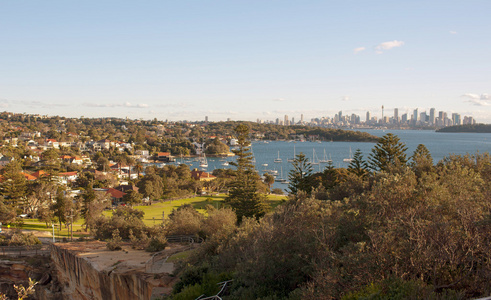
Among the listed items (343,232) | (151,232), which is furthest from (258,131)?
(343,232)

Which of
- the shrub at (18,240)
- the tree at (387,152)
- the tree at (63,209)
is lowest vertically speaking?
A: the shrub at (18,240)

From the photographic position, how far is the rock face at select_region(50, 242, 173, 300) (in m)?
10.7

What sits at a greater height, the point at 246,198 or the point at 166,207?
the point at 246,198

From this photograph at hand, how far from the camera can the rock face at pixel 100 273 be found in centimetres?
1068

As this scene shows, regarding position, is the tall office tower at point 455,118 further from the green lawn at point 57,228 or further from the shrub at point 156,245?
the shrub at point 156,245

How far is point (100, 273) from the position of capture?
12.1 metres

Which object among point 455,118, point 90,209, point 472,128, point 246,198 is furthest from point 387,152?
point 455,118

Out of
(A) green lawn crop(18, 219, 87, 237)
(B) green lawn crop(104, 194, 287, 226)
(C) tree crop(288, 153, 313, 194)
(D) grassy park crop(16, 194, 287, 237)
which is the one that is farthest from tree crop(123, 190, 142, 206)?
(C) tree crop(288, 153, 313, 194)

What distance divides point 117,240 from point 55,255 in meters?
3.35

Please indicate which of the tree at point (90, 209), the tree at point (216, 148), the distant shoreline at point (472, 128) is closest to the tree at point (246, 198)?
the tree at point (90, 209)

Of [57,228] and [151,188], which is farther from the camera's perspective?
[151,188]

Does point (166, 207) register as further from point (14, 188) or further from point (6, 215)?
point (14, 188)

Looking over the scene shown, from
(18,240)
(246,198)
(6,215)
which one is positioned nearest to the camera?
(18,240)

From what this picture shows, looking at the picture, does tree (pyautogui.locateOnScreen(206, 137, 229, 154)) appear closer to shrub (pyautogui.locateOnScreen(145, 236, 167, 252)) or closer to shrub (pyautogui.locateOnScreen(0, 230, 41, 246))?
shrub (pyautogui.locateOnScreen(0, 230, 41, 246))
